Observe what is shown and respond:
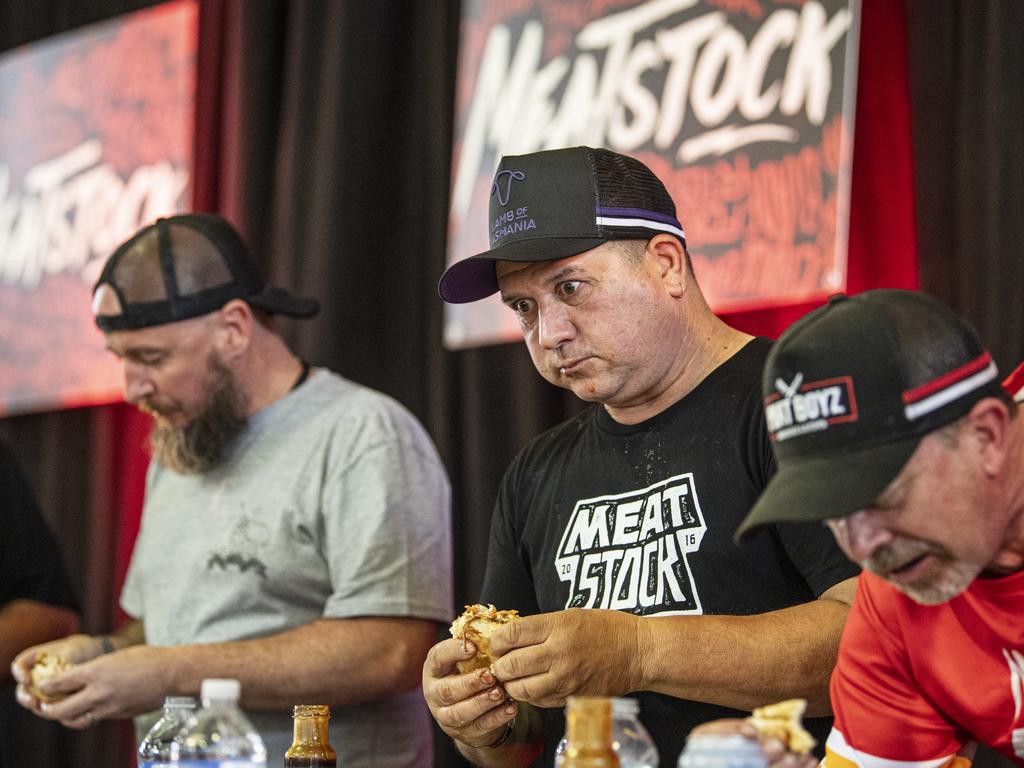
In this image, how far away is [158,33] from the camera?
4.15 metres

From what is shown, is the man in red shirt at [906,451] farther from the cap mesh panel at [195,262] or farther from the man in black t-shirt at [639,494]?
the cap mesh panel at [195,262]

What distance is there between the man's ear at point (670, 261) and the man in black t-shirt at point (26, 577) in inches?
70.0

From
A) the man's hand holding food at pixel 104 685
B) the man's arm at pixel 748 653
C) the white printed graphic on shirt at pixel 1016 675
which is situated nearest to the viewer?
the white printed graphic on shirt at pixel 1016 675

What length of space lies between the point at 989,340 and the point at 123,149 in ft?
9.28

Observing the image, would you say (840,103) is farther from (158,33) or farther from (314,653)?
(158,33)

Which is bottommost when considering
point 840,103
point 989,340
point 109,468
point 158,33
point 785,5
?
point 109,468

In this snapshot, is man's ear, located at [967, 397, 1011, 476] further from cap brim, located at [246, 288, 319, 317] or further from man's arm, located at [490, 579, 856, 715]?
cap brim, located at [246, 288, 319, 317]

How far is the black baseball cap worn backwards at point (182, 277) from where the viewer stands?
2.80 m

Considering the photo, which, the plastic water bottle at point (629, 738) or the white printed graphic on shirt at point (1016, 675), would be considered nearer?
the plastic water bottle at point (629, 738)

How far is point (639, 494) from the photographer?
1.96 metres

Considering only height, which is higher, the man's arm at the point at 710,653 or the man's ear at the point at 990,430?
the man's ear at the point at 990,430

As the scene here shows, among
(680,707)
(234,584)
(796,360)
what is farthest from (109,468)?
(796,360)

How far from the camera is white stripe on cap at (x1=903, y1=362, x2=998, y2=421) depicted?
127 cm

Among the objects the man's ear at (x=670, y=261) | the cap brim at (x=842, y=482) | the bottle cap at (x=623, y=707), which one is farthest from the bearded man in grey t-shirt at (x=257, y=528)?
the cap brim at (x=842, y=482)
